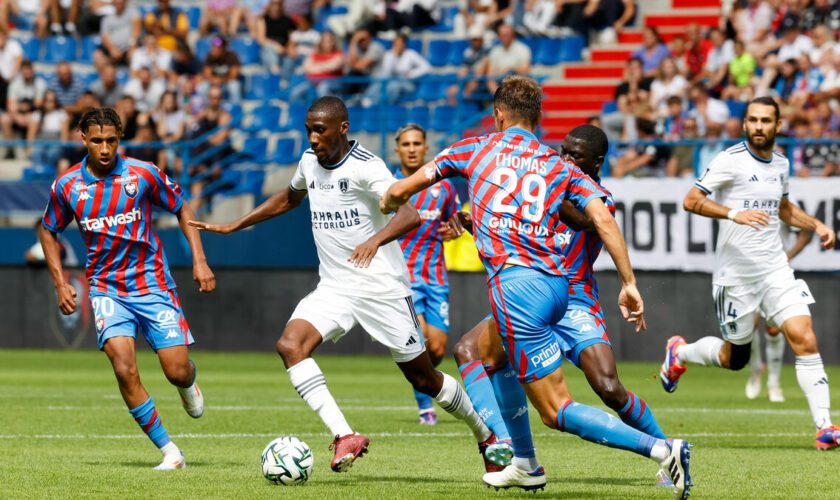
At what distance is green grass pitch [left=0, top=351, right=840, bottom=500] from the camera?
8.35 metres

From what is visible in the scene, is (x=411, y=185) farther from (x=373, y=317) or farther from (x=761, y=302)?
(x=761, y=302)

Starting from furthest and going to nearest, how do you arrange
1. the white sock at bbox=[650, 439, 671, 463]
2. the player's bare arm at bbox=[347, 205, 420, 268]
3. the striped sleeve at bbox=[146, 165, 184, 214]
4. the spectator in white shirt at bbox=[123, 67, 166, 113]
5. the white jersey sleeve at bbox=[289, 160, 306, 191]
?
the spectator in white shirt at bbox=[123, 67, 166, 113] < the striped sleeve at bbox=[146, 165, 184, 214] < the white jersey sleeve at bbox=[289, 160, 306, 191] < the player's bare arm at bbox=[347, 205, 420, 268] < the white sock at bbox=[650, 439, 671, 463]

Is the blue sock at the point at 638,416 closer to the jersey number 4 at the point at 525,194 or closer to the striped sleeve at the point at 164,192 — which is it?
the jersey number 4 at the point at 525,194

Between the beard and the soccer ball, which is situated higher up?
the beard

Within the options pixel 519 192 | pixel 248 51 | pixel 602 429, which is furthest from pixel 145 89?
pixel 602 429

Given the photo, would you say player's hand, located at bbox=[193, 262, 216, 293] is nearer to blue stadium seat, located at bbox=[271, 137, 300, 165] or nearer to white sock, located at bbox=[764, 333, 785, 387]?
white sock, located at bbox=[764, 333, 785, 387]

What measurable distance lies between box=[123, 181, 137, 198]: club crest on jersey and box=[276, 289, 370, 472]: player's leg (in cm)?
147

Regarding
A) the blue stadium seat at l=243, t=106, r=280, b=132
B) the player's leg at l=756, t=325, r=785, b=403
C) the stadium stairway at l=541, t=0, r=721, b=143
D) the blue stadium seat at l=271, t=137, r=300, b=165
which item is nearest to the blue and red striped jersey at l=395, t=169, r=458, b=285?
the player's leg at l=756, t=325, r=785, b=403

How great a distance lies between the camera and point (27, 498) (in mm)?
7848

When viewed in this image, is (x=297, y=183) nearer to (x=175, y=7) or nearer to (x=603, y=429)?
(x=603, y=429)

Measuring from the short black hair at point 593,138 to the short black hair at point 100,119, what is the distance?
2.88 metres

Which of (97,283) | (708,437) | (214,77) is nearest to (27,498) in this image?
(97,283)

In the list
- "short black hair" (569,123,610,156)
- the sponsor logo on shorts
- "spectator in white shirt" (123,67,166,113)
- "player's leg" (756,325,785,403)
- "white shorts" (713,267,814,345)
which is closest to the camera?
the sponsor logo on shorts

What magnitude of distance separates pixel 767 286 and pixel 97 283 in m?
5.03
